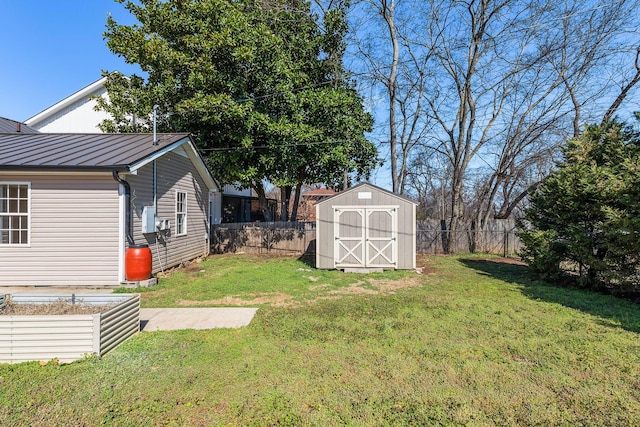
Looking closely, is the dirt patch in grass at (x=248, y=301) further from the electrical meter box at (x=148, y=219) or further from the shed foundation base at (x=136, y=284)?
the electrical meter box at (x=148, y=219)

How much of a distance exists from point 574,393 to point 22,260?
973cm

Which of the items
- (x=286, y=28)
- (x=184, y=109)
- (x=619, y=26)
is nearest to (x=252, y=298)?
(x=184, y=109)

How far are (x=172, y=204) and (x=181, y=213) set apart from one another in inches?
26.9

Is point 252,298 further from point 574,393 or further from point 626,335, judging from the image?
point 626,335

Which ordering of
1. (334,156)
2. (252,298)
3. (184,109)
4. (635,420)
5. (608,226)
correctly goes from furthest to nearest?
(334,156) < (184,109) < (608,226) < (252,298) < (635,420)

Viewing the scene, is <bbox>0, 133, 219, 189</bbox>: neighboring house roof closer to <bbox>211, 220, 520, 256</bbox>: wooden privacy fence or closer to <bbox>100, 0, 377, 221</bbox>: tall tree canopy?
<bbox>100, 0, 377, 221</bbox>: tall tree canopy

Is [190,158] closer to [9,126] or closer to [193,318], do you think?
[193,318]

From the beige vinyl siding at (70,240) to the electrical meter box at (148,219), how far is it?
663 millimetres

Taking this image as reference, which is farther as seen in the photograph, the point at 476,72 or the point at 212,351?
the point at 476,72

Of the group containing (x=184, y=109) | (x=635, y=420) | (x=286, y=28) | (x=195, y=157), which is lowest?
(x=635, y=420)

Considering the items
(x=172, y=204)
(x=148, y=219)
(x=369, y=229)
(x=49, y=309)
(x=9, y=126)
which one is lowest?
(x=49, y=309)

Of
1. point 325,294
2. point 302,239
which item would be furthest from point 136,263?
point 302,239

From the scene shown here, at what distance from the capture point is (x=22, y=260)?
7160 mm

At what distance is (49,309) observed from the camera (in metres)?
3.96
